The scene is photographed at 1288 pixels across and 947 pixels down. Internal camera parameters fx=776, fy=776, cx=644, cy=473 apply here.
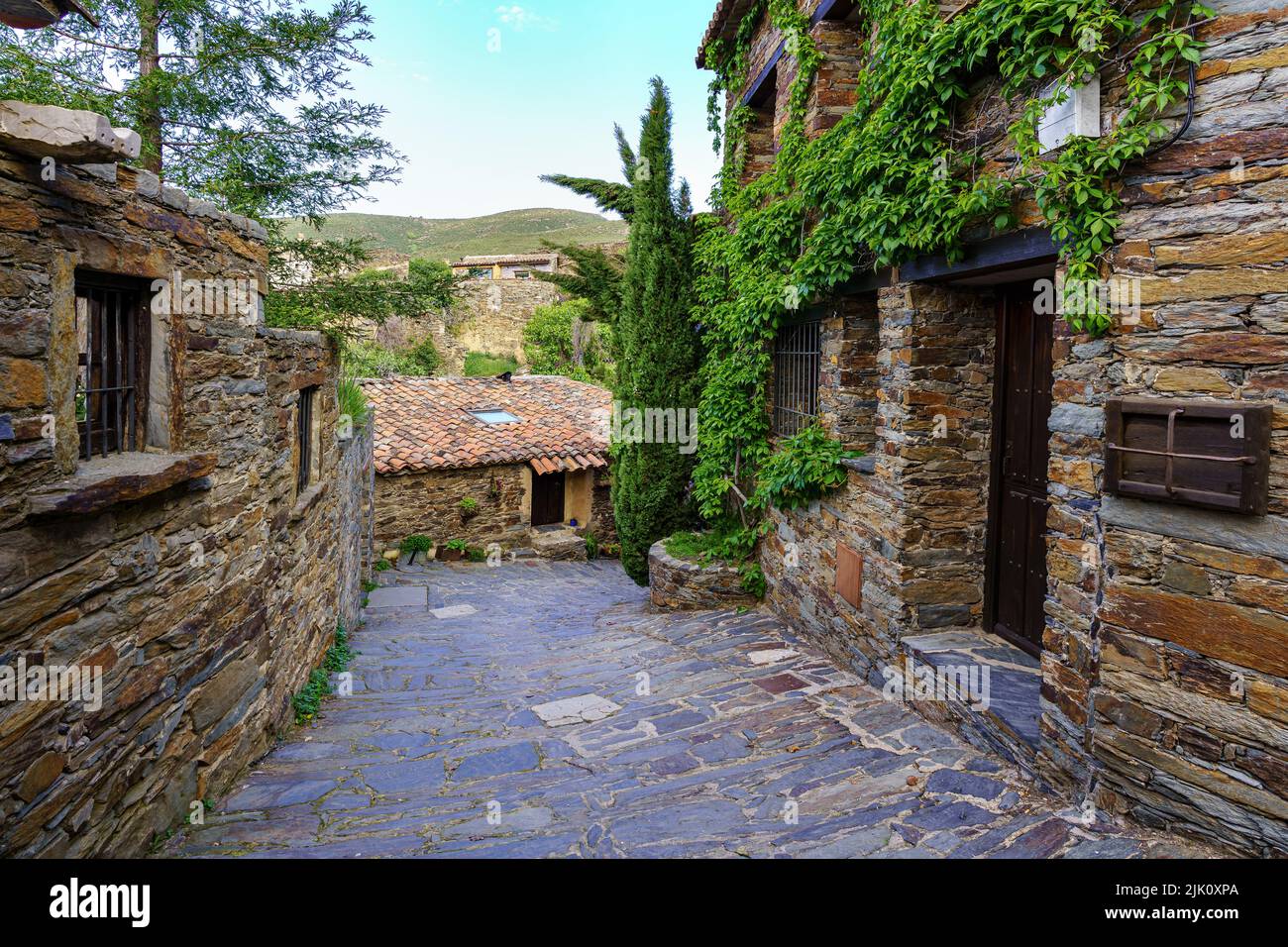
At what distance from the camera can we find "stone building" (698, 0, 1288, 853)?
108 inches

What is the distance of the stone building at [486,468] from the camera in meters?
14.3

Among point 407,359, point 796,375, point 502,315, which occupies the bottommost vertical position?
point 796,375

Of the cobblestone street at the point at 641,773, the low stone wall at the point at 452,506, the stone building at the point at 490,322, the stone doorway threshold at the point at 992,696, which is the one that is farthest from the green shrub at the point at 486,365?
the stone doorway threshold at the point at 992,696

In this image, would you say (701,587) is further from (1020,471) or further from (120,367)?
(120,367)

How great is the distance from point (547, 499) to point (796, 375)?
10.1 m

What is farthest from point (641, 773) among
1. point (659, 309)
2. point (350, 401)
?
point (659, 309)

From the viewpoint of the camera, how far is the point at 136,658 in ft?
9.77

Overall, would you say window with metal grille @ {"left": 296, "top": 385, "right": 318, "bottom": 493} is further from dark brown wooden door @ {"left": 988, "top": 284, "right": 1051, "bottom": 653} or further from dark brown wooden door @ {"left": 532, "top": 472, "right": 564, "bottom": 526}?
dark brown wooden door @ {"left": 532, "top": 472, "right": 564, "bottom": 526}

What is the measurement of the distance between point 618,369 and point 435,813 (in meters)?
7.09

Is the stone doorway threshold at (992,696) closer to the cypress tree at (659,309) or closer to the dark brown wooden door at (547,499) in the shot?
the cypress tree at (659,309)

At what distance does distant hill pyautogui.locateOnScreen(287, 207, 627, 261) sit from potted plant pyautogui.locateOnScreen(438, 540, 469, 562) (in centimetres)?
2927

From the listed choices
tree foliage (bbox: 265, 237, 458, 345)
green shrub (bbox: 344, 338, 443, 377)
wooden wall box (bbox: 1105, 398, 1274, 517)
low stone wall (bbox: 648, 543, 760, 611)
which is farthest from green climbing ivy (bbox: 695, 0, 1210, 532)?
green shrub (bbox: 344, 338, 443, 377)

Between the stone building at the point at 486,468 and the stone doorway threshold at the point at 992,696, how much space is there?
11.0 m

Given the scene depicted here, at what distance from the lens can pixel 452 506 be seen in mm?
14805
